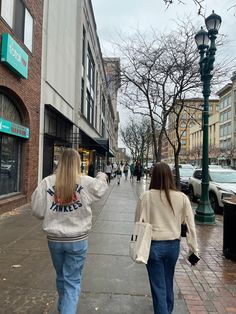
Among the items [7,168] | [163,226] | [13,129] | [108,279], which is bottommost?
[108,279]

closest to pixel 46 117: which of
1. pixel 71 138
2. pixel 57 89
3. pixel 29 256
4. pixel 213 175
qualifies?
pixel 57 89

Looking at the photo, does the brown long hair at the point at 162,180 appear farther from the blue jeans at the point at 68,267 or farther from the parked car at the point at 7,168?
the parked car at the point at 7,168

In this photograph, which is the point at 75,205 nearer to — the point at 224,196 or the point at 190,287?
the point at 190,287

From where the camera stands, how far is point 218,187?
A: 42.6 feet

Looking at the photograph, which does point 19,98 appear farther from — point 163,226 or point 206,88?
point 163,226

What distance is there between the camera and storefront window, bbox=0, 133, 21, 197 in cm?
1068

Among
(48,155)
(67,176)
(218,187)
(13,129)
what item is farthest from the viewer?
(48,155)

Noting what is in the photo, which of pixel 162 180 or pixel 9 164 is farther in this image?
pixel 9 164

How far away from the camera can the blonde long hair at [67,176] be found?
3.21m

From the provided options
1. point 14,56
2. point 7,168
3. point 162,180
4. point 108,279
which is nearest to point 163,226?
point 162,180

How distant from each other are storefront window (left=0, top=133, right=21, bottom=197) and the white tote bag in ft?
26.1

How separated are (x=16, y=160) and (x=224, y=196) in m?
7.56

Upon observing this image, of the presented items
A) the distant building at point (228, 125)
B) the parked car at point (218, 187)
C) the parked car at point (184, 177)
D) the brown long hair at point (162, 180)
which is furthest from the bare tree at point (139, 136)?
the brown long hair at point (162, 180)

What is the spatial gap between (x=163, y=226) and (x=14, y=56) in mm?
8464
